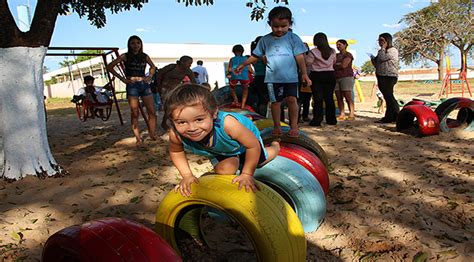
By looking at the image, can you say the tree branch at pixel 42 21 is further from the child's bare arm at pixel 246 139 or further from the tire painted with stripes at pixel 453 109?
the tire painted with stripes at pixel 453 109

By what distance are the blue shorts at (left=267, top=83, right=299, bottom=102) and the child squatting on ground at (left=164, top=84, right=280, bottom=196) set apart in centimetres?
230

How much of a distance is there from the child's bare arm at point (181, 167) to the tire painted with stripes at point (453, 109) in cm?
574

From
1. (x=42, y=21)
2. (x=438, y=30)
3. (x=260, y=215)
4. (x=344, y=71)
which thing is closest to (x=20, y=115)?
(x=42, y=21)

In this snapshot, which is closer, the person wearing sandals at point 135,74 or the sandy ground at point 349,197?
the sandy ground at point 349,197

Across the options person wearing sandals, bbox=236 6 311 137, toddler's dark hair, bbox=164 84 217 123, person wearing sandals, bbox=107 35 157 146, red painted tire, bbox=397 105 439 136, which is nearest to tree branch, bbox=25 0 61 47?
person wearing sandals, bbox=107 35 157 146

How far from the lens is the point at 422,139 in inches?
260

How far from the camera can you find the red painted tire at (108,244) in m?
1.84

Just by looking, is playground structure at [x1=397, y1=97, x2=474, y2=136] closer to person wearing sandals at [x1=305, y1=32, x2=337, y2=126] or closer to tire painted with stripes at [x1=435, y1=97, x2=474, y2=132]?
tire painted with stripes at [x1=435, y1=97, x2=474, y2=132]

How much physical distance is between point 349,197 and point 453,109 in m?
4.15

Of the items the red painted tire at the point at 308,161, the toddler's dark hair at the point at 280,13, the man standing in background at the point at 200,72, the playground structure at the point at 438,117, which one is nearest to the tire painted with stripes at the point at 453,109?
the playground structure at the point at 438,117

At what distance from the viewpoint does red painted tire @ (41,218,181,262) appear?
1842 mm

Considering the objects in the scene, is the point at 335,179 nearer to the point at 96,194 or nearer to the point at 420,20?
the point at 96,194

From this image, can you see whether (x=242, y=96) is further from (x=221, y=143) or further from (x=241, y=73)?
(x=221, y=143)

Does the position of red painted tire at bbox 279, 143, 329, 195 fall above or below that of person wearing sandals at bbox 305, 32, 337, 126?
below
